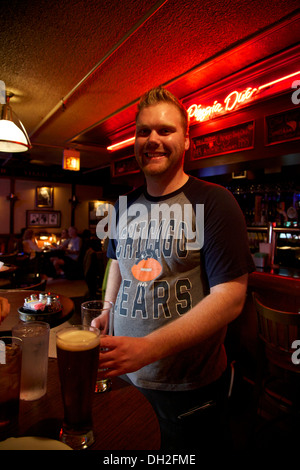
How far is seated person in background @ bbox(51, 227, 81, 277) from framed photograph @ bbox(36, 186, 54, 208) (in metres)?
3.16

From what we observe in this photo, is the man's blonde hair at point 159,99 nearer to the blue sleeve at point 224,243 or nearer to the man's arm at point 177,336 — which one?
the blue sleeve at point 224,243

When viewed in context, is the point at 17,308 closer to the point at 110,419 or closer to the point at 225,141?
the point at 110,419

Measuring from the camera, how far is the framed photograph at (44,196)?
36.8 feet

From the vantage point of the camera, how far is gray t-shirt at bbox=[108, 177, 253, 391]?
115 cm

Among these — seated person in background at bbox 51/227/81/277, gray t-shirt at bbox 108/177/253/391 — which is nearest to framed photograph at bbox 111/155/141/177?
seated person in background at bbox 51/227/81/277

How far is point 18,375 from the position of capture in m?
0.72

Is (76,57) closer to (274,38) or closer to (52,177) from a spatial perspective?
(274,38)

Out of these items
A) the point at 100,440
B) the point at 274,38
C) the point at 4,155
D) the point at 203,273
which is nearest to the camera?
the point at 100,440

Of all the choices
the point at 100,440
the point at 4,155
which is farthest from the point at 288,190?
the point at 4,155

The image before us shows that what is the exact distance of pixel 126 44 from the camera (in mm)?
2854

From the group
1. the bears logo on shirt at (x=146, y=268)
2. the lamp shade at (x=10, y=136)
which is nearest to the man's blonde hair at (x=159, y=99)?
the bears logo on shirt at (x=146, y=268)

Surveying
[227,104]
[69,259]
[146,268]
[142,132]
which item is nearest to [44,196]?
[69,259]

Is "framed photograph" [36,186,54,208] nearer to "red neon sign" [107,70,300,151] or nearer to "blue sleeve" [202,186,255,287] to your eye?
"red neon sign" [107,70,300,151]
